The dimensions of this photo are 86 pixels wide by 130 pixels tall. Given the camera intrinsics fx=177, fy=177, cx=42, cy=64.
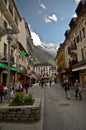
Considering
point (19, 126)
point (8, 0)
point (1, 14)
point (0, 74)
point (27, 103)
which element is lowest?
point (19, 126)

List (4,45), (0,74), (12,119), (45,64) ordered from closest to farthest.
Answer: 1. (12,119)
2. (0,74)
3. (4,45)
4. (45,64)

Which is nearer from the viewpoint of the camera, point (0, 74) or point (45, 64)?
point (0, 74)

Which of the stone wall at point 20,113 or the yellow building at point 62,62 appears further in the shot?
the yellow building at point 62,62

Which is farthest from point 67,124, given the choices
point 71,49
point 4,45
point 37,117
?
point 71,49

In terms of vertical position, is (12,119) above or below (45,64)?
below

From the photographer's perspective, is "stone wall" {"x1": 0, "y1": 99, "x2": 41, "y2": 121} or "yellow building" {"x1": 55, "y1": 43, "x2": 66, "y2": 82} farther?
"yellow building" {"x1": 55, "y1": 43, "x2": 66, "y2": 82}

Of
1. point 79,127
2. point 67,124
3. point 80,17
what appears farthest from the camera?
point 80,17

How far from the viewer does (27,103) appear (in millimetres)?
9102

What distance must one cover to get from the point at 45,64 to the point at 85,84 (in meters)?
114

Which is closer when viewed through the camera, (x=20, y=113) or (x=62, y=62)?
(x=20, y=113)

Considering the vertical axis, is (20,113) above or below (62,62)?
below

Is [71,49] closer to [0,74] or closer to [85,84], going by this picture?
[85,84]

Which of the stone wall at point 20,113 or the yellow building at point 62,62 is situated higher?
the yellow building at point 62,62

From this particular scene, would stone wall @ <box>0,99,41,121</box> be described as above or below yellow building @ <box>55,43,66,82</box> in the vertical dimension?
below
